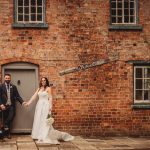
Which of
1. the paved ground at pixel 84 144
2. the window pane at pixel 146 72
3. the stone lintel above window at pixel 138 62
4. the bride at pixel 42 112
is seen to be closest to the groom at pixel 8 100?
the bride at pixel 42 112

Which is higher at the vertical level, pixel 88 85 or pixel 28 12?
pixel 28 12

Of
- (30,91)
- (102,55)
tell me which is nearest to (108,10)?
(102,55)

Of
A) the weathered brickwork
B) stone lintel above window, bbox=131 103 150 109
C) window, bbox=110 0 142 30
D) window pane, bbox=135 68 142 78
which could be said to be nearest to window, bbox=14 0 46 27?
the weathered brickwork

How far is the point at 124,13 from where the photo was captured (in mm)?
17797

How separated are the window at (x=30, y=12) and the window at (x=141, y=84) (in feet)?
12.2

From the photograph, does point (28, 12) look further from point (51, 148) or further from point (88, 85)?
point (51, 148)

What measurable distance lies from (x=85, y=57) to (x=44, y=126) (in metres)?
3.04

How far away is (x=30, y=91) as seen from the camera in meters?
17.3

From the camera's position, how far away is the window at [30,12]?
17.2 m

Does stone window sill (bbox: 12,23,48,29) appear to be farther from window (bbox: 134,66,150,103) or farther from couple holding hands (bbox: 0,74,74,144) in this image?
window (bbox: 134,66,150,103)

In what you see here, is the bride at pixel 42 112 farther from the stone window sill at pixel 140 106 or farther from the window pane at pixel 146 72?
the window pane at pixel 146 72

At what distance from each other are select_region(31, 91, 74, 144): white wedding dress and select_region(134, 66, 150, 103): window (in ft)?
10.3

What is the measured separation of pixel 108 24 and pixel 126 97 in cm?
257

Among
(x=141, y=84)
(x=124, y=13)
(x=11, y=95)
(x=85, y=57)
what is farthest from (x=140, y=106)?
(x=11, y=95)
